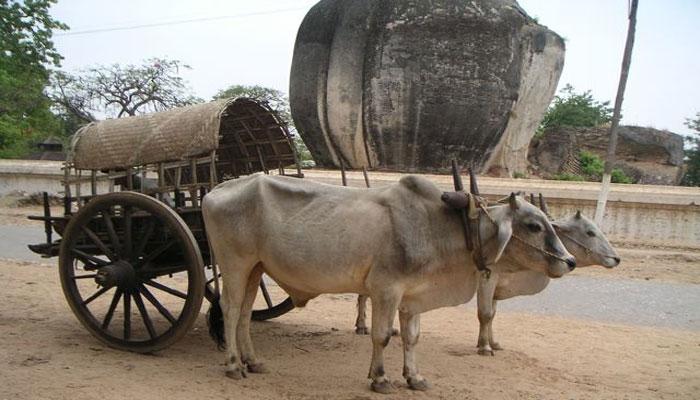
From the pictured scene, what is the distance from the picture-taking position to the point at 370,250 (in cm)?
429

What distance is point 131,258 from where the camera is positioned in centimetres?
518

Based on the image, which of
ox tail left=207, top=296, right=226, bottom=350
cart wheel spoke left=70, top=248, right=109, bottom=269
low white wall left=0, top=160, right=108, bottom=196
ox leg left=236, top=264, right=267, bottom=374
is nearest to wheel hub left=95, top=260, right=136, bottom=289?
cart wheel spoke left=70, top=248, right=109, bottom=269

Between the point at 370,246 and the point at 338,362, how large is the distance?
1.28 m

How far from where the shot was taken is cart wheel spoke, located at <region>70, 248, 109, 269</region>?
5305 millimetres

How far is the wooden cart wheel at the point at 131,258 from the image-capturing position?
480cm

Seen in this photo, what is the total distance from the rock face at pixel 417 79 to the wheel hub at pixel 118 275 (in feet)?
41.9

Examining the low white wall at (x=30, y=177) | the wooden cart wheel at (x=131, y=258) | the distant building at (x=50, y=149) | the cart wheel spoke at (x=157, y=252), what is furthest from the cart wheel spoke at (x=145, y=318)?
the distant building at (x=50, y=149)

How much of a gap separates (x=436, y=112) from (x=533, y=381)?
1288 centimetres

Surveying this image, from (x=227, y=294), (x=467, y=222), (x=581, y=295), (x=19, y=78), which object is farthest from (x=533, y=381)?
(x=19, y=78)

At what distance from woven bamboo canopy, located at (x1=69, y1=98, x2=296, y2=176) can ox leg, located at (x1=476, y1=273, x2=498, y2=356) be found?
2181 mm

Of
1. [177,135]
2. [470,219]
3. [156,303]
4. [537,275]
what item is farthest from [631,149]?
[156,303]

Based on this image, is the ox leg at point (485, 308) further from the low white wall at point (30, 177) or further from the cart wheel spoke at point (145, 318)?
the low white wall at point (30, 177)

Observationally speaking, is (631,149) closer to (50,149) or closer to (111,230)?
(111,230)

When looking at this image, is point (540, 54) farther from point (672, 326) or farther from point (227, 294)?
point (227, 294)
